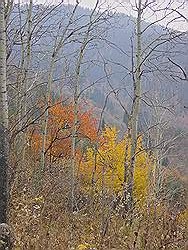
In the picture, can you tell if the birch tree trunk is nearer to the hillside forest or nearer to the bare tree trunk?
the hillside forest

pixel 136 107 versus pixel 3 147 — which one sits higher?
pixel 136 107

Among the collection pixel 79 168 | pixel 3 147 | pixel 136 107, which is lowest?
pixel 79 168

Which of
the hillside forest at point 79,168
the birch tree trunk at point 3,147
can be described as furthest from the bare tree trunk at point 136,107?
the birch tree trunk at point 3,147

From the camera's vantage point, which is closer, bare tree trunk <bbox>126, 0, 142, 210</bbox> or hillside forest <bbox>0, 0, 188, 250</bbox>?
hillside forest <bbox>0, 0, 188, 250</bbox>

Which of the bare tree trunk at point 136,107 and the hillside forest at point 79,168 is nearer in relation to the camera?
the hillside forest at point 79,168

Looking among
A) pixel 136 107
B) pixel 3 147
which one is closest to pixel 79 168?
pixel 136 107

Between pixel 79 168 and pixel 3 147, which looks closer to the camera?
pixel 3 147

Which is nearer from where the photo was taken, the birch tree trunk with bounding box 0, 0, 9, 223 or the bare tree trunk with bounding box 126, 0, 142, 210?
the birch tree trunk with bounding box 0, 0, 9, 223

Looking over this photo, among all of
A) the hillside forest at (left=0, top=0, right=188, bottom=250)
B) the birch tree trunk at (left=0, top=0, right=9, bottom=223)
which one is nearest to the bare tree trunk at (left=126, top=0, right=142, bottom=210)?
the hillside forest at (left=0, top=0, right=188, bottom=250)

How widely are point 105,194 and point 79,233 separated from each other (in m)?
0.68

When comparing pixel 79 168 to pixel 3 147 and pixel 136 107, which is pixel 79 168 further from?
pixel 3 147

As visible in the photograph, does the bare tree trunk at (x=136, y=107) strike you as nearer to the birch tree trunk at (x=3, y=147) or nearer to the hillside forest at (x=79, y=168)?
the hillside forest at (x=79, y=168)

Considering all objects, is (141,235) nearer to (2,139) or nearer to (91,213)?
(91,213)

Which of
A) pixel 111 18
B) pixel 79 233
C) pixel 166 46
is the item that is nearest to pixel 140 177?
pixel 111 18
